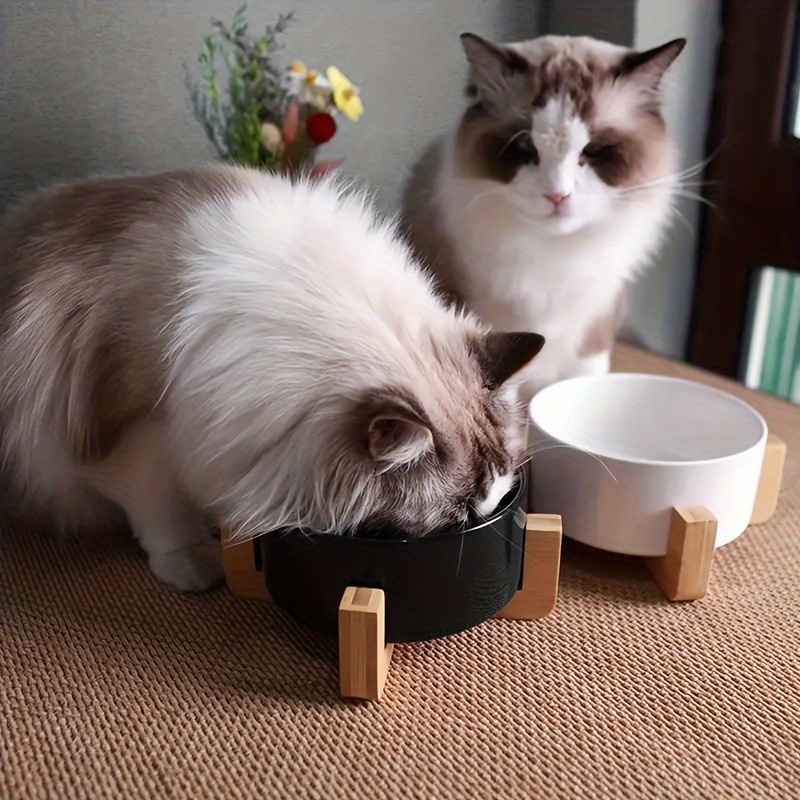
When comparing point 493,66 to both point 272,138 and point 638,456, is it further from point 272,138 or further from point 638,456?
point 638,456

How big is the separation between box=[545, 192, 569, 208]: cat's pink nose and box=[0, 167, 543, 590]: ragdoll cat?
0.28 metres

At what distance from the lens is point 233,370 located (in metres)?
1.06

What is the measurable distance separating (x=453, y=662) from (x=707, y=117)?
1.62 meters

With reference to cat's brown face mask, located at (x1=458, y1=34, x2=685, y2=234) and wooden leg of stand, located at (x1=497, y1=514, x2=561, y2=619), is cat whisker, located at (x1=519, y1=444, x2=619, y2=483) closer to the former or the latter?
wooden leg of stand, located at (x1=497, y1=514, x2=561, y2=619)

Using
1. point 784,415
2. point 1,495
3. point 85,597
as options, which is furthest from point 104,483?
point 784,415

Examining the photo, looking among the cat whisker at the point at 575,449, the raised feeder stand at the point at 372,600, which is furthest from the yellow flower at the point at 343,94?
the raised feeder stand at the point at 372,600

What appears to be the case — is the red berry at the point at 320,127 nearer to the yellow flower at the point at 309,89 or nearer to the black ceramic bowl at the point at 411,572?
the yellow flower at the point at 309,89

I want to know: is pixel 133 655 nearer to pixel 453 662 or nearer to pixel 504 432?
pixel 453 662

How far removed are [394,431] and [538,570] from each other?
391 mm

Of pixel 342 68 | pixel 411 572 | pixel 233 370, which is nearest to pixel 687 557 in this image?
pixel 411 572

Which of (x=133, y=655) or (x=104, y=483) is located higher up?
(x=104, y=483)

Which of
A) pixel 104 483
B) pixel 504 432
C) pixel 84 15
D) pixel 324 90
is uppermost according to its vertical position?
pixel 84 15

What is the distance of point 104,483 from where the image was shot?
1.31m

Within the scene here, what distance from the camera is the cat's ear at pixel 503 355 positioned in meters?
1.08
